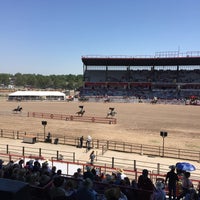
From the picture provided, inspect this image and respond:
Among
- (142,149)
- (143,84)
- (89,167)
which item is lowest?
(142,149)

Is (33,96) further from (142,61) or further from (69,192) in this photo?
(69,192)

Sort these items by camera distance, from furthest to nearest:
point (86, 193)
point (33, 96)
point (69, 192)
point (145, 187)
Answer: point (33, 96), point (145, 187), point (69, 192), point (86, 193)

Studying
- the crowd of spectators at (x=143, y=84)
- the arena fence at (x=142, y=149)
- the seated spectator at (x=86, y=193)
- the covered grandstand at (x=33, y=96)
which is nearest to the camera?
the seated spectator at (x=86, y=193)

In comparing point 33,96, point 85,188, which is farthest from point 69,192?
point 33,96

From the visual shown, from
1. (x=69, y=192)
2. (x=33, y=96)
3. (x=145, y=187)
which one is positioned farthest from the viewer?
(x=33, y=96)

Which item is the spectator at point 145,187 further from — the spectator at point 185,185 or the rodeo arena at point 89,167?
the spectator at point 185,185

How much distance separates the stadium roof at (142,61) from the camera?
84625 millimetres

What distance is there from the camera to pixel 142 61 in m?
88.9

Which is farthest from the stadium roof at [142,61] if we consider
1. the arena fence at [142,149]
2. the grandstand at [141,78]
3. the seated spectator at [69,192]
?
the seated spectator at [69,192]

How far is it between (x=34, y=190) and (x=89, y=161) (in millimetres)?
11618

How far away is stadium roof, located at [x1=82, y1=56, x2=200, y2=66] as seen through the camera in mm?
84625

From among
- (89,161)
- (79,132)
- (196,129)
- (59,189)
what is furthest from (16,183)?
(196,129)

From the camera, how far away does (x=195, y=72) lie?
89.6 meters

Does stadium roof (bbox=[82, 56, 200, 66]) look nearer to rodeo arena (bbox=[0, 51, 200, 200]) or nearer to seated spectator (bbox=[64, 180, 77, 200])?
rodeo arena (bbox=[0, 51, 200, 200])
